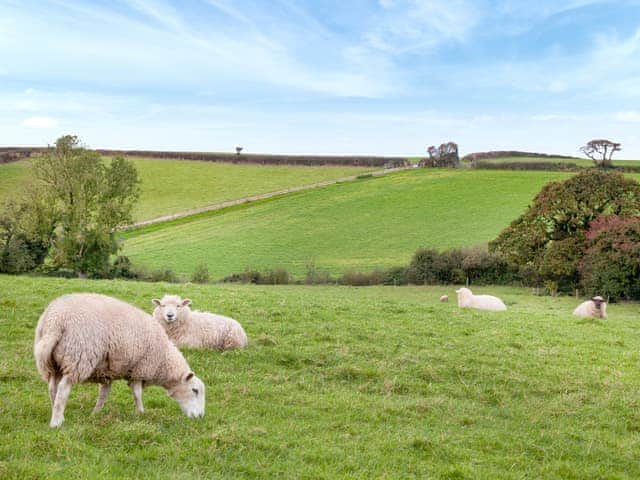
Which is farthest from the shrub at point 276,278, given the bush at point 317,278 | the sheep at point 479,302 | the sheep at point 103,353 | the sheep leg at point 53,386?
the sheep leg at point 53,386

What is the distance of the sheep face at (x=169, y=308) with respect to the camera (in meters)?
11.9

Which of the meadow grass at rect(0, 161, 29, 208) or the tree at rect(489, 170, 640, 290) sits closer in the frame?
the tree at rect(489, 170, 640, 290)

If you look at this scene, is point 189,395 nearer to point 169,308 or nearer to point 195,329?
point 169,308

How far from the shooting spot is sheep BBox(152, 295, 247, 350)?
490 inches

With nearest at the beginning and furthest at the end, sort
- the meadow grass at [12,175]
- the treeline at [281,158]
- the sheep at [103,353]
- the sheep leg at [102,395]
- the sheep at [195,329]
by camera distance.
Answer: the sheep at [103,353]
the sheep leg at [102,395]
the sheep at [195,329]
the meadow grass at [12,175]
the treeline at [281,158]

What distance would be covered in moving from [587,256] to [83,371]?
107ft

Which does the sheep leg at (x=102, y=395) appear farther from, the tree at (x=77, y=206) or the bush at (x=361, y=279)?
the tree at (x=77, y=206)

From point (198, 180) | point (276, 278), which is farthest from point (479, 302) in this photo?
point (198, 180)

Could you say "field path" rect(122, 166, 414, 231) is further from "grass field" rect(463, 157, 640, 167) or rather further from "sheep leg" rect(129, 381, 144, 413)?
"sheep leg" rect(129, 381, 144, 413)

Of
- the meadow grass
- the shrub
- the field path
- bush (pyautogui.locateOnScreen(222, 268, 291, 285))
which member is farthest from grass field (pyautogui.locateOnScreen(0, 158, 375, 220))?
the shrub

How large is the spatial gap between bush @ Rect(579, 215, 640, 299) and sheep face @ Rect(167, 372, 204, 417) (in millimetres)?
29102

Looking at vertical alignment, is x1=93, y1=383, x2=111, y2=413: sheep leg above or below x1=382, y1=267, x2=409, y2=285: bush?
above

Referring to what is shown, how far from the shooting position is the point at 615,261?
104 feet

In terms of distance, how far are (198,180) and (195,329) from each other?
7952 centimetres
